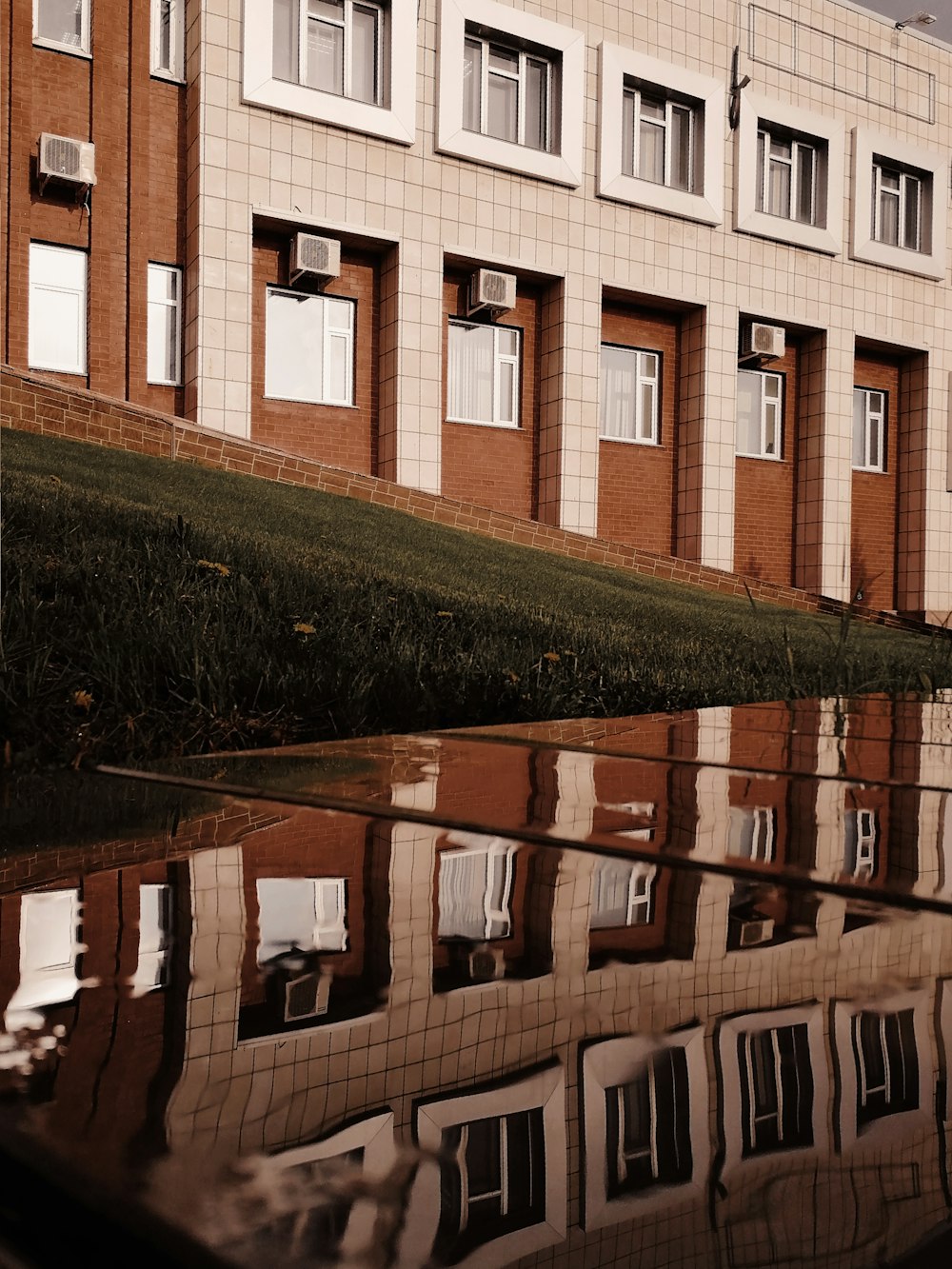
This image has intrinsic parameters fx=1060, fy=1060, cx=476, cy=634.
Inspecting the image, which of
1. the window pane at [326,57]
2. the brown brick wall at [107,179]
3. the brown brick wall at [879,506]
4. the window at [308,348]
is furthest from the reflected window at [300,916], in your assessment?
the brown brick wall at [879,506]

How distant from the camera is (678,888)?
107 centimetres

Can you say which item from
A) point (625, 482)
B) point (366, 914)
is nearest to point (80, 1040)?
point (366, 914)

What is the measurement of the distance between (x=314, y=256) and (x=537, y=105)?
4195mm

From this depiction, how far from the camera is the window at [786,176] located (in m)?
15.8

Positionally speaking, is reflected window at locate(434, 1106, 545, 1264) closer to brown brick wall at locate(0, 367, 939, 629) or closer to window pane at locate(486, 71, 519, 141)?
brown brick wall at locate(0, 367, 939, 629)

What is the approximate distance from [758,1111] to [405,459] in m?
12.4

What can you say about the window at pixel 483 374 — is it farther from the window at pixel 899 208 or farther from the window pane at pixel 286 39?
the window at pixel 899 208

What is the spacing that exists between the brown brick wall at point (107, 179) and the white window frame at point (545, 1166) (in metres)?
11.9

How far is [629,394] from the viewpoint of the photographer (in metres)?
15.0

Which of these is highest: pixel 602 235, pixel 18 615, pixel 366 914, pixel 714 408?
pixel 602 235

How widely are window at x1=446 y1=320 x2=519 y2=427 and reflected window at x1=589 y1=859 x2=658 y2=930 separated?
12.6 meters

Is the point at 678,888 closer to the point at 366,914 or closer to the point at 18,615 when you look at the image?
the point at 366,914

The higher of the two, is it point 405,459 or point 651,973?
point 405,459

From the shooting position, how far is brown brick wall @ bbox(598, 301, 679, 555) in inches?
578
